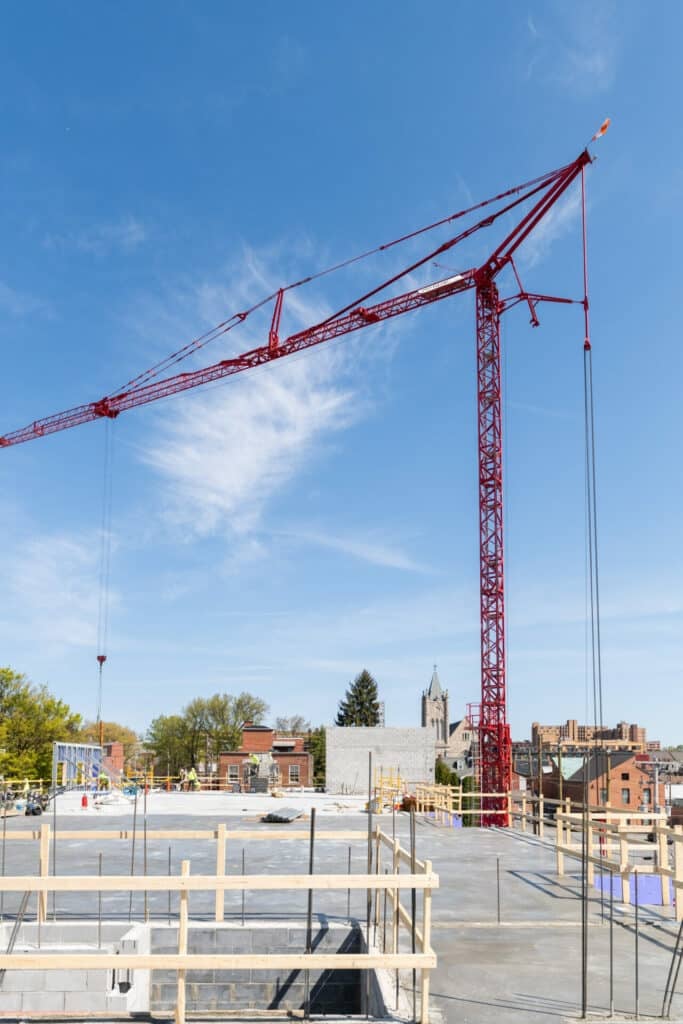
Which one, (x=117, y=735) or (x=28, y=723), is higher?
(x=28, y=723)

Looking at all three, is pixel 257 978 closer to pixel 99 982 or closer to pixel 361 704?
pixel 99 982

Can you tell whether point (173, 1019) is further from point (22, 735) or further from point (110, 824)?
point (22, 735)

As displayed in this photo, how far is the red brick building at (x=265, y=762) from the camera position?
68.2m

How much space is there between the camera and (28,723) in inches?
2537

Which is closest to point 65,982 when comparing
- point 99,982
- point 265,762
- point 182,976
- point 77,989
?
point 77,989

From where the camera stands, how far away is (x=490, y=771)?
49.5 m

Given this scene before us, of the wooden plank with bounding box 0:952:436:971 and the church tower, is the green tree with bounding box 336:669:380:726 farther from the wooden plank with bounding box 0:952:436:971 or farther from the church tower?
the wooden plank with bounding box 0:952:436:971

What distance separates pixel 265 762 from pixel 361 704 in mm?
46358

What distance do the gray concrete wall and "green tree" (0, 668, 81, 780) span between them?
2088 centimetres

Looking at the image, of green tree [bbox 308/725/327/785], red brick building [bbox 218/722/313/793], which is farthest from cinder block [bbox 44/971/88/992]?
green tree [bbox 308/725/327/785]

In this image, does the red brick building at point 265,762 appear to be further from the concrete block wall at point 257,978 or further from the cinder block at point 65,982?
the cinder block at point 65,982

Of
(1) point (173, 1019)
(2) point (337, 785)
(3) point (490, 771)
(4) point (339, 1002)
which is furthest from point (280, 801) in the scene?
(1) point (173, 1019)

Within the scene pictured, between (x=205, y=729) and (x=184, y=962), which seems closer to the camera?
(x=184, y=962)

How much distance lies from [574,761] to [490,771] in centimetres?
3879
